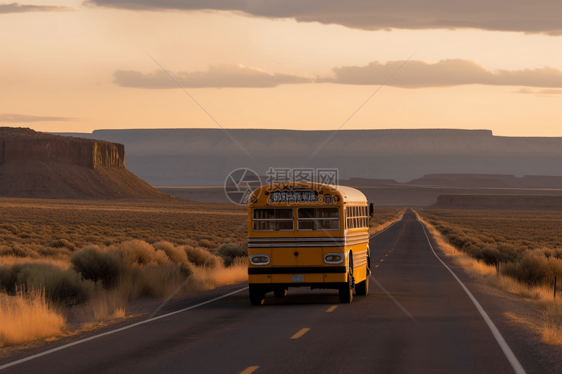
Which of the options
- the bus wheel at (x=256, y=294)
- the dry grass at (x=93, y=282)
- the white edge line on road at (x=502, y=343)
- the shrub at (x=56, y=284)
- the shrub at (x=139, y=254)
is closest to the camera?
the white edge line on road at (x=502, y=343)

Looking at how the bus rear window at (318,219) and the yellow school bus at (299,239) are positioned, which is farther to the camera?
the bus rear window at (318,219)

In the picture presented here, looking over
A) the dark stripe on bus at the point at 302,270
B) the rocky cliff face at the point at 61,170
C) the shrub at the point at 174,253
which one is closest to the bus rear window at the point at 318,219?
the dark stripe on bus at the point at 302,270

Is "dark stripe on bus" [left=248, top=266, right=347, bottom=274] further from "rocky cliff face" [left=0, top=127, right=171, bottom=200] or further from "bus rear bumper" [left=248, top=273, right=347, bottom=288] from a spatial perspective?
"rocky cliff face" [left=0, top=127, right=171, bottom=200]

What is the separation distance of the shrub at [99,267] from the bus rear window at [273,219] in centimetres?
542

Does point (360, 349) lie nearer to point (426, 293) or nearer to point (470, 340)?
point (470, 340)

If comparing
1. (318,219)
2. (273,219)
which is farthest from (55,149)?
(318,219)

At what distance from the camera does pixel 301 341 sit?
12.4 meters

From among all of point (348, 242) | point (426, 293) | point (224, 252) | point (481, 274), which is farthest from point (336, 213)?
point (224, 252)

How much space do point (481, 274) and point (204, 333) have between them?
18478mm

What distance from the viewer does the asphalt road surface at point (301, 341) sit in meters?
10.3

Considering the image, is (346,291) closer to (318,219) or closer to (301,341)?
(318,219)

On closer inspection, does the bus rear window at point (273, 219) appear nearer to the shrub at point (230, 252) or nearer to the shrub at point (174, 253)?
the shrub at point (174, 253)

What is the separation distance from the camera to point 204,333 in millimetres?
13484

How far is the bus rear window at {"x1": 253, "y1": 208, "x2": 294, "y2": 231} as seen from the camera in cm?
1778
